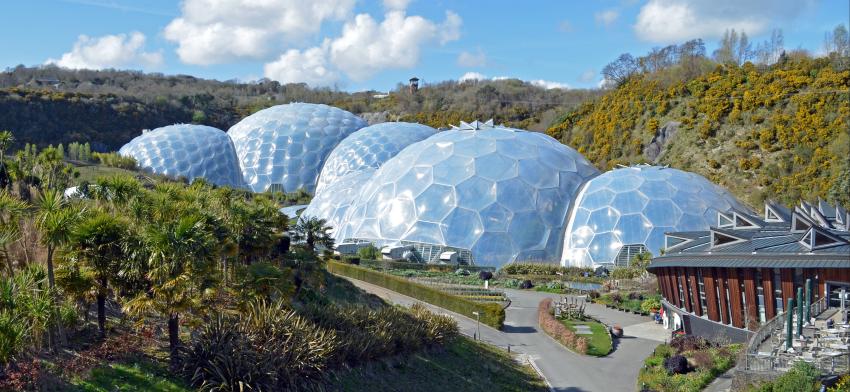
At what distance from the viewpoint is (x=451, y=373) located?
782 inches

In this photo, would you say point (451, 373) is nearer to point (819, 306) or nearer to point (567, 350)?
point (567, 350)

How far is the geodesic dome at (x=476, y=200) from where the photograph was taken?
41250 mm

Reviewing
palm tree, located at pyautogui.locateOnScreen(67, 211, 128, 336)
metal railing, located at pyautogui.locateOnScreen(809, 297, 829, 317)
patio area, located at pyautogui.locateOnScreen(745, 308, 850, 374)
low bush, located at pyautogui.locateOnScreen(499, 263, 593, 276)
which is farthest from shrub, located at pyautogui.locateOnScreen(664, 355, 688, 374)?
low bush, located at pyautogui.locateOnScreen(499, 263, 593, 276)

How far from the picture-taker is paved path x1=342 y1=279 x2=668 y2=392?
21906 millimetres

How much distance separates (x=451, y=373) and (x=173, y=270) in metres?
9.09

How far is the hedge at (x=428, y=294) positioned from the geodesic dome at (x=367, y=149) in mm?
22809

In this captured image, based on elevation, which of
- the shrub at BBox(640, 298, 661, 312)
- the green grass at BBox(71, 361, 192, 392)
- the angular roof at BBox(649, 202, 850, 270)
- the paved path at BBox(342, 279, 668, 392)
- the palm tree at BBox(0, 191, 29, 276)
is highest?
the palm tree at BBox(0, 191, 29, 276)

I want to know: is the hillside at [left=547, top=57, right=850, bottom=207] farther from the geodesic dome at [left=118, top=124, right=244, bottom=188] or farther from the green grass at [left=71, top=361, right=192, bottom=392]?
the green grass at [left=71, top=361, right=192, bottom=392]

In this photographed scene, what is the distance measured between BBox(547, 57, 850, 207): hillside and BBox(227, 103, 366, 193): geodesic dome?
82.3 ft

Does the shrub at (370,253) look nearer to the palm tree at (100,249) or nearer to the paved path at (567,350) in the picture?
the paved path at (567,350)

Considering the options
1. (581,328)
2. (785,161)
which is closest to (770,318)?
(581,328)

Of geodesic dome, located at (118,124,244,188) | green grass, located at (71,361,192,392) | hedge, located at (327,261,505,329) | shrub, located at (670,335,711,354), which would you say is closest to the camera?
green grass, located at (71,361,192,392)

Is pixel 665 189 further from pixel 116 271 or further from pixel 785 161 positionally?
pixel 116 271

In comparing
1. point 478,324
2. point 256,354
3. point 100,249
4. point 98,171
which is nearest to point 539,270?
point 478,324
